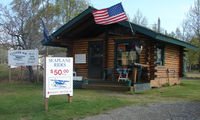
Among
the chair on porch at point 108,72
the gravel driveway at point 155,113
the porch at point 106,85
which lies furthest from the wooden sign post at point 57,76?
the chair on porch at point 108,72

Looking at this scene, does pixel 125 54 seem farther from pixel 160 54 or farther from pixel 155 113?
pixel 155 113

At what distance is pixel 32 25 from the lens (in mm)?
16578

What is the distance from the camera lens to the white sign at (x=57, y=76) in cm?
683

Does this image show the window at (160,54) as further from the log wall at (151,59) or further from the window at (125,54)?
the window at (125,54)

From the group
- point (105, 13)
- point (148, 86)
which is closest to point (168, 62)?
point (148, 86)

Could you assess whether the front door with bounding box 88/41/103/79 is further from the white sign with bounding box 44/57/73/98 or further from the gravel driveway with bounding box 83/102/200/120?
the gravel driveway with bounding box 83/102/200/120

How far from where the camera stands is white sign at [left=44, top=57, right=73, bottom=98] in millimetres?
6832

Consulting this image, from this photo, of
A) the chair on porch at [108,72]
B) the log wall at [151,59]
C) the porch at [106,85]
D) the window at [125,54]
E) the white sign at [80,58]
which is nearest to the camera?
the porch at [106,85]

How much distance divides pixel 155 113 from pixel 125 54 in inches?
272

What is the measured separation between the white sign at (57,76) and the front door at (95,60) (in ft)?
19.8

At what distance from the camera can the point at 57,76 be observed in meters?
7.07

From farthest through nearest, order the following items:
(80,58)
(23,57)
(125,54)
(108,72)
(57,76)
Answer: (23,57)
(80,58)
(108,72)
(125,54)
(57,76)

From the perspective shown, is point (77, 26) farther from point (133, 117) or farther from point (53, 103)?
point (133, 117)

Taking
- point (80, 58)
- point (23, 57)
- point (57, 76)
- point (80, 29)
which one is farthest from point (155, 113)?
point (23, 57)
